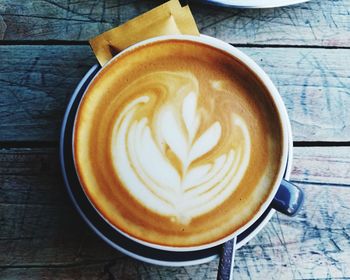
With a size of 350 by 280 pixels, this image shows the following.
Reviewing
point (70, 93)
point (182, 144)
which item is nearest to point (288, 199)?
point (182, 144)

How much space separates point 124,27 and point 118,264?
38 cm

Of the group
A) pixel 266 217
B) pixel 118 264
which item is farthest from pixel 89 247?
pixel 266 217

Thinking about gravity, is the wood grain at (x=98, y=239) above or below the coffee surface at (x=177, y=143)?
below

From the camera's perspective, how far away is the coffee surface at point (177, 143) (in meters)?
0.72

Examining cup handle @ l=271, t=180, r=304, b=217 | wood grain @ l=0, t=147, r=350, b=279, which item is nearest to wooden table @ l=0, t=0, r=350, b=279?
wood grain @ l=0, t=147, r=350, b=279

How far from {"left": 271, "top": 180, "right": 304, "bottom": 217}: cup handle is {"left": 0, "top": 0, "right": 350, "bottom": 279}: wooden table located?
13 centimetres

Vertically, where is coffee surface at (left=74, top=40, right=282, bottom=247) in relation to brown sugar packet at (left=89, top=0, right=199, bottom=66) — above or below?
below

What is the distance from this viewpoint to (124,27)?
0.77 metres

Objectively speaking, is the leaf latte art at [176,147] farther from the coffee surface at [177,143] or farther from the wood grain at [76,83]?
the wood grain at [76,83]

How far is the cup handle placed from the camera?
0.72m

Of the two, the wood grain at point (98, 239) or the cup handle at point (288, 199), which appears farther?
the wood grain at point (98, 239)

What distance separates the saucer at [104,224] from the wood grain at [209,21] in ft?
0.43

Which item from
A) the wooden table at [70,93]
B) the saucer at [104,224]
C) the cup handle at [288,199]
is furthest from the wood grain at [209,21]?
the cup handle at [288,199]

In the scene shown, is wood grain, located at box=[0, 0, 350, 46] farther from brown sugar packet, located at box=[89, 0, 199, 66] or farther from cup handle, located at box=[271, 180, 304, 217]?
cup handle, located at box=[271, 180, 304, 217]
